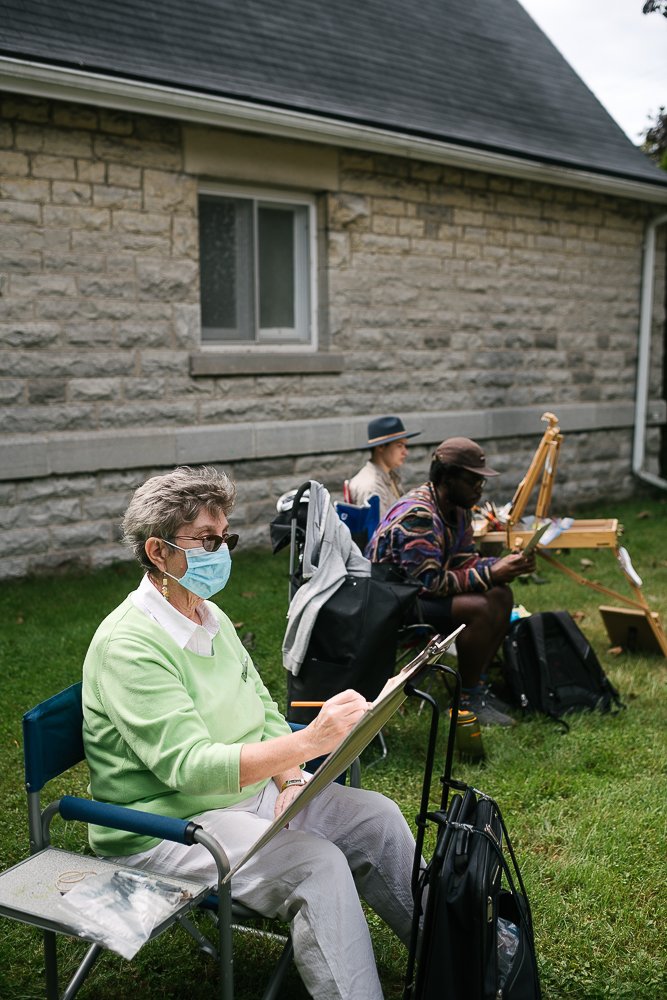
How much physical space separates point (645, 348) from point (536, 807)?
924 centimetres

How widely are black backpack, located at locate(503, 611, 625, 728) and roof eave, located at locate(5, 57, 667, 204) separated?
4.79 meters

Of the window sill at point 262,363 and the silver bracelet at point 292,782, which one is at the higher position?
the window sill at point 262,363

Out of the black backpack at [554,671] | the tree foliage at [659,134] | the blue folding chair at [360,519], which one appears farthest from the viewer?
the tree foliage at [659,134]

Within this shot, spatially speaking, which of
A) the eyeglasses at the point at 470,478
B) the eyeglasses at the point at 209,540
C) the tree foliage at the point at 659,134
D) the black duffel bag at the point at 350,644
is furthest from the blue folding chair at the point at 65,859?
the tree foliage at the point at 659,134

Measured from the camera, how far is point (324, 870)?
8.42 feet

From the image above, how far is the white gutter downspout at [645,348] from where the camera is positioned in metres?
12.3

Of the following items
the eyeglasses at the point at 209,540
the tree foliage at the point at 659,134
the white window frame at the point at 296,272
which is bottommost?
the eyeglasses at the point at 209,540

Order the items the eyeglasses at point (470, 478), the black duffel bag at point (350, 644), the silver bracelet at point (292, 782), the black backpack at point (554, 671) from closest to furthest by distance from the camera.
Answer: the silver bracelet at point (292, 782)
the black duffel bag at point (350, 644)
the eyeglasses at point (470, 478)
the black backpack at point (554, 671)

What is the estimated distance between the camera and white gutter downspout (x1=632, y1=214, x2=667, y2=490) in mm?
12328

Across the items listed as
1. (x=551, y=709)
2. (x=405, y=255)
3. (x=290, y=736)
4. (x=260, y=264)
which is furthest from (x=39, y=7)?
(x=290, y=736)

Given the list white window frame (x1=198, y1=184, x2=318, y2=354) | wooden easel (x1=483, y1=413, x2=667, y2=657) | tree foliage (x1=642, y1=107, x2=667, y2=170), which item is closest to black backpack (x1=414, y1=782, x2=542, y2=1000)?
wooden easel (x1=483, y1=413, x2=667, y2=657)

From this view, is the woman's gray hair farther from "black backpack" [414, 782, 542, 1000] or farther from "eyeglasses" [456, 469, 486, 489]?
"eyeglasses" [456, 469, 486, 489]

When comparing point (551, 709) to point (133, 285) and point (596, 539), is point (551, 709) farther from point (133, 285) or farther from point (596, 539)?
point (133, 285)

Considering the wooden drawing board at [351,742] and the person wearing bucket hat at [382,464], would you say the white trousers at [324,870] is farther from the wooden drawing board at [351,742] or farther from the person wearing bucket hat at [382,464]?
the person wearing bucket hat at [382,464]
